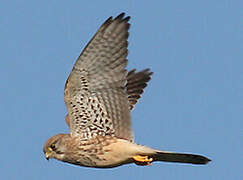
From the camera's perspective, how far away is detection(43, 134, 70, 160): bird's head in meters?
7.35

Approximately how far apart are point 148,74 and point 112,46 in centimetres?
198

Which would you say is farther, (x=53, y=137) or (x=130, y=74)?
(x=130, y=74)

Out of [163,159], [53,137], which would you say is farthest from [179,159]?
[53,137]

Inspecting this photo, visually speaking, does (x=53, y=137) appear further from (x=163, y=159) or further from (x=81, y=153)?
(x=163, y=159)

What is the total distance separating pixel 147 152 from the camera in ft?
23.2

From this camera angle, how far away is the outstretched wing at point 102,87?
279 inches

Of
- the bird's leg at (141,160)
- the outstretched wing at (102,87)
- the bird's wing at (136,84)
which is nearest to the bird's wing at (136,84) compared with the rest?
the bird's wing at (136,84)

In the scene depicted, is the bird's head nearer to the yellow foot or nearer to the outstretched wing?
the outstretched wing

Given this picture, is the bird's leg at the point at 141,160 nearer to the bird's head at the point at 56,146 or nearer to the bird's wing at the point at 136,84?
the bird's head at the point at 56,146

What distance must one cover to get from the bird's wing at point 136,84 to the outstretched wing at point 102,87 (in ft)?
3.93

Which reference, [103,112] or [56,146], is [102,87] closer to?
[103,112]

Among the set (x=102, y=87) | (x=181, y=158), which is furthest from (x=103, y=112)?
(x=181, y=158)

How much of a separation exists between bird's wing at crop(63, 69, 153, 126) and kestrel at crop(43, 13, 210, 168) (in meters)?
1.22

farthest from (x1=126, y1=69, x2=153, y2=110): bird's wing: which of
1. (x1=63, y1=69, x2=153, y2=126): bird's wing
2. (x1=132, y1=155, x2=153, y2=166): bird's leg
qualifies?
(x1=132, y1=155, x2=153, y2=166): bird's leg
